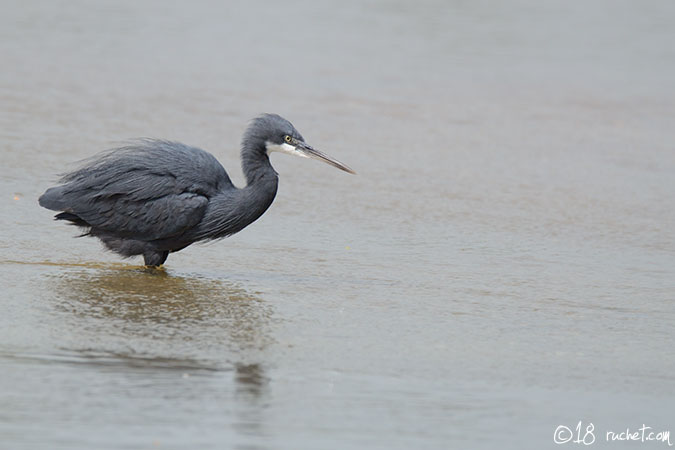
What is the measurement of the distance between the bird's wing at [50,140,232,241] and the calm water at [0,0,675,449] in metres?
0.31

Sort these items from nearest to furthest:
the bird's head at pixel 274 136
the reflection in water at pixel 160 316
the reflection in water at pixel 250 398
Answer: the reflection in water at pixel 250 398 → the reflection in water at pixel 160 316 → the bird's head at pixel 274 136

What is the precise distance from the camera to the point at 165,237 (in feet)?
20.9

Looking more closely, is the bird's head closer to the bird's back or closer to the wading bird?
the wading bird

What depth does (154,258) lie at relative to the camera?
643 centimetres

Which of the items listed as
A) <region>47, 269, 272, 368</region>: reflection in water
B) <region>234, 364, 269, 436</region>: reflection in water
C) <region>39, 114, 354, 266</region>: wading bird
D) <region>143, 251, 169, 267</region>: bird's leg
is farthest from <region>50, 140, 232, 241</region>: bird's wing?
<region>234, 364, 269, 436</region>: reflection in water

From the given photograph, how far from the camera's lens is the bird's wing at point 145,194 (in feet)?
20.7

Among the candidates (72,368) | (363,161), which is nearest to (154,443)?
(72,368)

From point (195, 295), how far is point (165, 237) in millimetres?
544

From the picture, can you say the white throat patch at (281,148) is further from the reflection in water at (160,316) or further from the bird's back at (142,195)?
the reflection in water at (160,316)

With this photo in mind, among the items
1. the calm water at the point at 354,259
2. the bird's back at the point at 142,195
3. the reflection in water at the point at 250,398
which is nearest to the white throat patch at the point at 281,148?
the bird's back at the point at 142,195

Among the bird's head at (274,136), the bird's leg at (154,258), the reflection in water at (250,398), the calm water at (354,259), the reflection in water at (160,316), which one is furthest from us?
the bird's head at (274,136)

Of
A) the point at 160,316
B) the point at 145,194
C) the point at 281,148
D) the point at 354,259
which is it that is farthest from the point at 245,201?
the point at 160,316

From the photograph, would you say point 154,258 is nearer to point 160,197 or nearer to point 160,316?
point 160,197

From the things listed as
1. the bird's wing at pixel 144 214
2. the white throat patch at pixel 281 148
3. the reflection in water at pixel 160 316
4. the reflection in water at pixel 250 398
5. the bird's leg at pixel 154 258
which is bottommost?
the reflection in water at pixel 250 398
